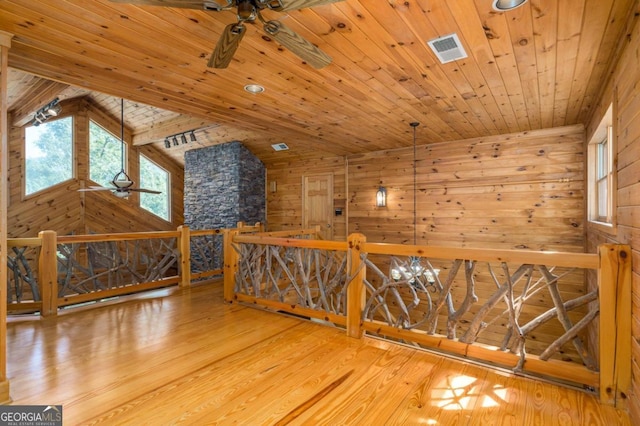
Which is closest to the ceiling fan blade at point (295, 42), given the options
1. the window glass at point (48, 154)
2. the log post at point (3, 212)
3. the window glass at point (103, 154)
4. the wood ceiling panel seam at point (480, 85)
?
the wood ceiling panel seam at point (480, 85)

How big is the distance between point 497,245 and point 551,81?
2.91m

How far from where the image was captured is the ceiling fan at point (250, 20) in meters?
1.57

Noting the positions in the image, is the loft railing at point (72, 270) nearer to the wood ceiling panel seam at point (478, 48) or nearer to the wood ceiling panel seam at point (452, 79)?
the wood ceiling panel seam at point (452, 79)

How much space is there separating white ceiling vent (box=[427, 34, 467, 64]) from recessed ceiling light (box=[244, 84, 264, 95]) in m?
1.67

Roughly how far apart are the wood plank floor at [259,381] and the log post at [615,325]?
0.53 ft

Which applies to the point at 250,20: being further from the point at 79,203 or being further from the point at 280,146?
the point at 79,203

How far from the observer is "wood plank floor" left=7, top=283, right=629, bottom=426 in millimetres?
1936

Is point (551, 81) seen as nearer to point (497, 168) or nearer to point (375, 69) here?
point (375, 69)

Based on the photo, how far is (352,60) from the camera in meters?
2.62

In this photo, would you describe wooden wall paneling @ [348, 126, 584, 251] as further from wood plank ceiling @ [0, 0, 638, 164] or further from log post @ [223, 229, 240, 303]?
log post @ [223, 229, 240, 303]

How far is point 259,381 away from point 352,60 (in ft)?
8.52

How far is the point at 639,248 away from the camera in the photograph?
1915mm

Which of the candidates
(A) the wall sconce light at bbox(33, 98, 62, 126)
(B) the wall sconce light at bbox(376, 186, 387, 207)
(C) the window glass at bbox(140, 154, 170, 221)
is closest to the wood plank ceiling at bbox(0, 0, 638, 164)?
(B) the wall sconce light at bbox(376, 186, 387, 207)

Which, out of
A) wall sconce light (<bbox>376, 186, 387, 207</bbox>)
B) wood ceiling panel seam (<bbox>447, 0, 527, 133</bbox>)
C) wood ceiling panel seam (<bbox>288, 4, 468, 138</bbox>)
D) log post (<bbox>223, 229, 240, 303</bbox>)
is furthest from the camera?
wall sconce light (<bbox>376, 186, 387, 207</bbox>)
